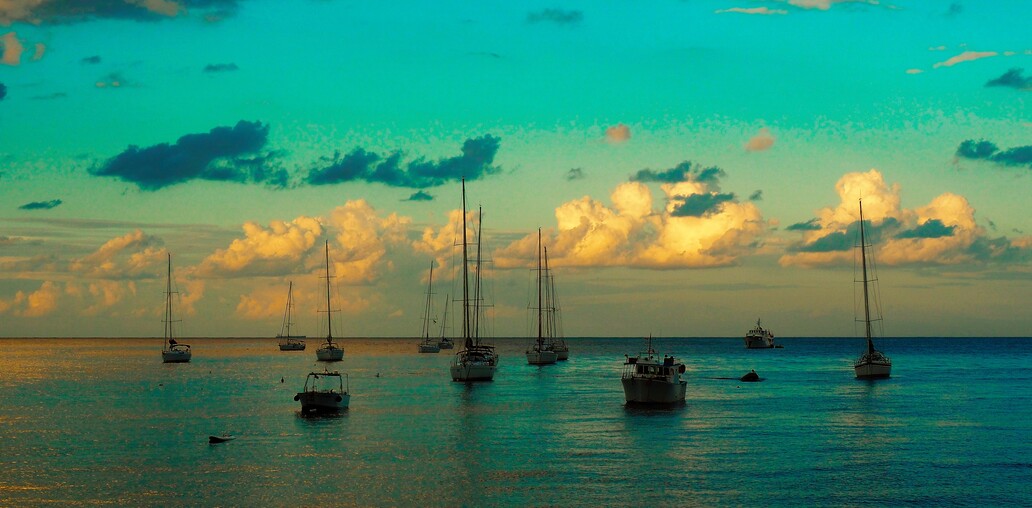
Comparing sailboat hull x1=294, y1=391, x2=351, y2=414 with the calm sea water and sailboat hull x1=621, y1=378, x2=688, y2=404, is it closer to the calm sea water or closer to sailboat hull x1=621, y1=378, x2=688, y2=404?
the calm sea water

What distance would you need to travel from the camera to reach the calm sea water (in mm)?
49469

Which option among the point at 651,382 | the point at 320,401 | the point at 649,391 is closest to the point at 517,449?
the point at 320,401

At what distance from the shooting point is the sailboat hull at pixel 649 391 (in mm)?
90625

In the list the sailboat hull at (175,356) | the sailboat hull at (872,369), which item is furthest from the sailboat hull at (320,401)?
the sailboat hull at (175,356)

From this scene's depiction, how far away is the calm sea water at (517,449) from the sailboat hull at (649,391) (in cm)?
264

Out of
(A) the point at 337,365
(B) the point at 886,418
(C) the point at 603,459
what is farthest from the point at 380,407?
(A) the point at 337,365

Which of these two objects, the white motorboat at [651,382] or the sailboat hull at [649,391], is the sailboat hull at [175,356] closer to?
the sailboat hull at [649,391]

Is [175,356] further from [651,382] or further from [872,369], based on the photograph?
[651,382]

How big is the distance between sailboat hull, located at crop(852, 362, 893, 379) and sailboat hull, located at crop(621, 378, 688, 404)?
50.3m

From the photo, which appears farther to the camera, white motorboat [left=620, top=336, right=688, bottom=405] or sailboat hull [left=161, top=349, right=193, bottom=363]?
sailboat hull [left=161, top=349, right=193, bottom=363]

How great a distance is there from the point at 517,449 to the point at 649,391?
1147 inches

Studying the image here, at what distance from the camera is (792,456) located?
6138 centimetres

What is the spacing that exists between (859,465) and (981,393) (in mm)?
65679

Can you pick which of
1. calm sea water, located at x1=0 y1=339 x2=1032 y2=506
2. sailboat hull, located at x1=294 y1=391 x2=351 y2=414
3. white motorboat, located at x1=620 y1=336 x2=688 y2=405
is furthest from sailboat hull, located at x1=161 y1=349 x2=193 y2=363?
white motorboat, located at x1=620 y1=336 x2=688 y2=405
